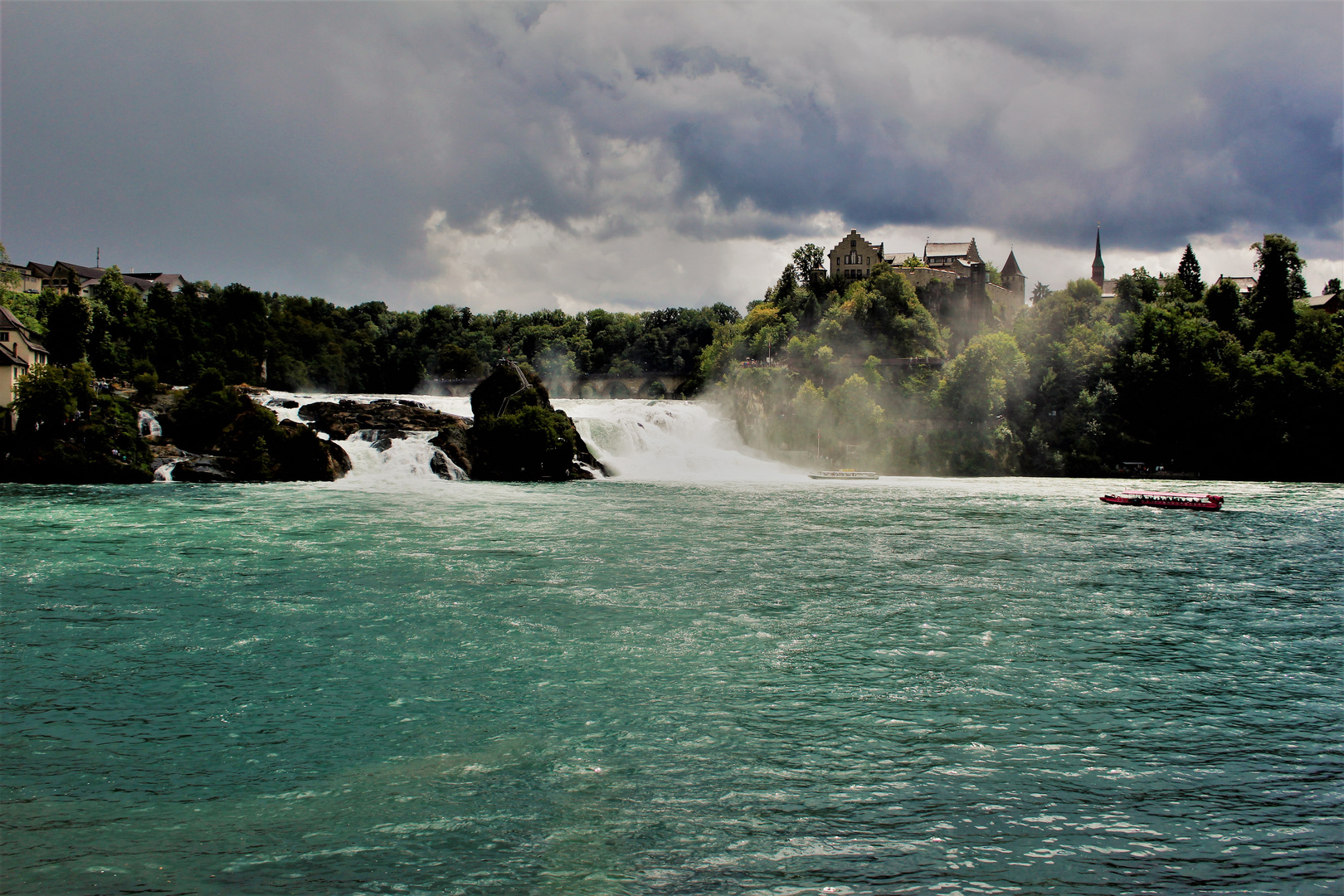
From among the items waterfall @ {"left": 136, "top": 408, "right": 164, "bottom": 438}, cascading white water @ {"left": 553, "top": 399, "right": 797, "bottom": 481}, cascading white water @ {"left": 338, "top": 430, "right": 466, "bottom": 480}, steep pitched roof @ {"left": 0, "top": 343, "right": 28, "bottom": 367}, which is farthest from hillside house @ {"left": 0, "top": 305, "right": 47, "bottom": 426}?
cascading white water @ {"left": 553, "top": 399, "right": 797, "bottom": 481}

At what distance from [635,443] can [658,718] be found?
49.9 meters

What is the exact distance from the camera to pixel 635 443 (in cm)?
6178

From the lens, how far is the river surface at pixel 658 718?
8281 millimetres

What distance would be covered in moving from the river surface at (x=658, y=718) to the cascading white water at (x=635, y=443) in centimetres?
2228

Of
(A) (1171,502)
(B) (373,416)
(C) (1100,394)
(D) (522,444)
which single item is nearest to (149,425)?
(B) (373,416)

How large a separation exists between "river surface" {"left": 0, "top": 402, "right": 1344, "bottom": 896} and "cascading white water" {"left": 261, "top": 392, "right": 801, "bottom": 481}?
2228 cm

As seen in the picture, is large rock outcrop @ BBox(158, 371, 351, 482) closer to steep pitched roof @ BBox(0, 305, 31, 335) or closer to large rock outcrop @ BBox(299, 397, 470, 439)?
large rock outcrop @ BBox(299, 397, 470, 439)

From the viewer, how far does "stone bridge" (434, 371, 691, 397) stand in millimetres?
104000

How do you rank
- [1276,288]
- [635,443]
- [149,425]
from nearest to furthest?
[149,425]
[635,443]
[1276,288]

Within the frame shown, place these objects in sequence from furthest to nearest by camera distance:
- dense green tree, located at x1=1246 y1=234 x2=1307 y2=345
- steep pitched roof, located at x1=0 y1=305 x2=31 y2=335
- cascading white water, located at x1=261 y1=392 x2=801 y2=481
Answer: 1. dense green tree, located at x1=1246 y1=234 x2=1307 y2=345
2. steep pitched roof, located at x1=0 y1=305 x2=31 y2=335
3. cascading white water, located at x1=261 y1=392 x2=801 y2=481

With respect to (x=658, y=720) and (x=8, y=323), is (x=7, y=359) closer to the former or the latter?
(x=8, y=323)

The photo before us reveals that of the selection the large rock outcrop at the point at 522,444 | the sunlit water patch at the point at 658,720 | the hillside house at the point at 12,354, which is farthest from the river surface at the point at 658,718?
the hillside house at the point at 12,354

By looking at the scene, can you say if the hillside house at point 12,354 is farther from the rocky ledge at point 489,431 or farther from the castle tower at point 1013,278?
the castle tower at point 1013,278

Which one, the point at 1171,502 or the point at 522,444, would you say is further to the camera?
the point at 522,444
